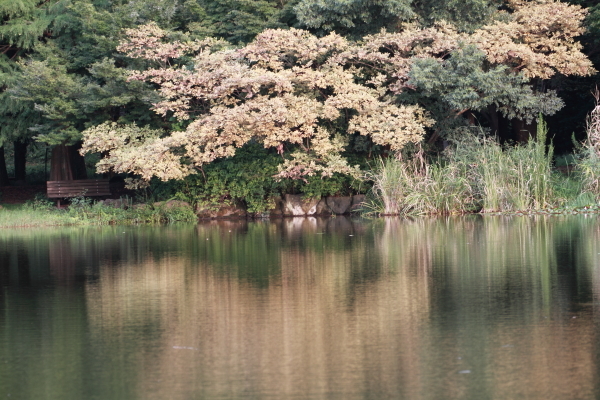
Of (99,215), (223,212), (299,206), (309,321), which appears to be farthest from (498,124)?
(309,321)

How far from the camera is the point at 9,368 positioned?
21.9 ft

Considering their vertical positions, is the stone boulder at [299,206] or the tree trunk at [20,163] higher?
the tree trunk at [20,163]

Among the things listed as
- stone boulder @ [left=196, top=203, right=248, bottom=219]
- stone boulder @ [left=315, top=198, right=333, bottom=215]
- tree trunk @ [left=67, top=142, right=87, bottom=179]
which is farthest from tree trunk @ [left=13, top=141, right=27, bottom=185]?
stone boulder @ [left=315, top=198, right=333, bottom=215]

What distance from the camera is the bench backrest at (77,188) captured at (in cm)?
2556

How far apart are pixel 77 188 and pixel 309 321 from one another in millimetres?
19114

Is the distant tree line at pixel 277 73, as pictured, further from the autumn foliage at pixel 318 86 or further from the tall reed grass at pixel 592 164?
the tall reed grass at pixel 592 164

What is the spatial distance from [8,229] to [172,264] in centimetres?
1069

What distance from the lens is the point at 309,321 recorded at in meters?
8.03

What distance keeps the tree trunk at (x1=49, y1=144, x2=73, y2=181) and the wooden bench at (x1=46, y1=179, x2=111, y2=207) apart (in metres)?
1.14

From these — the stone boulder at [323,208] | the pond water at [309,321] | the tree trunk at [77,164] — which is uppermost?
the tree trunk at [77,164]

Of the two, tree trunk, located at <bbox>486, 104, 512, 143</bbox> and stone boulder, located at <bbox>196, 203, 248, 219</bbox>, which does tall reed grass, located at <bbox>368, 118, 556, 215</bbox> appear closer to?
stone boulder, located at <bbox>196, 203, 248, 219</bbox>

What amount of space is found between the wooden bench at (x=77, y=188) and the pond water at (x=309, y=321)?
417 inches

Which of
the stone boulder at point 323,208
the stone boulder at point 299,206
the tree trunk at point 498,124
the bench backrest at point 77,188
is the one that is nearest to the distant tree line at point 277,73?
the stone boulder at point 299,206

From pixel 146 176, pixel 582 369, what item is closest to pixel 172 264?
pixel 582 369
